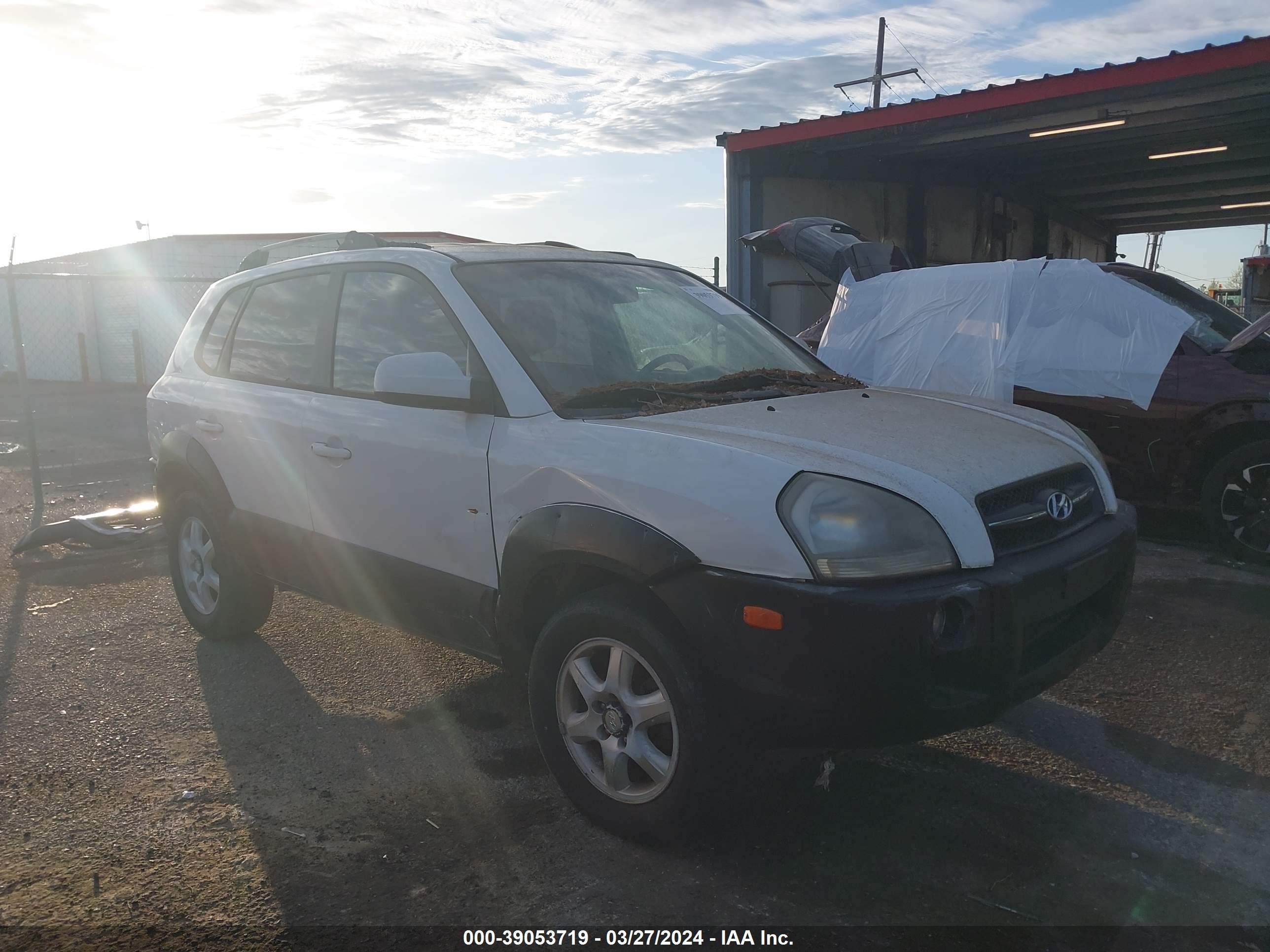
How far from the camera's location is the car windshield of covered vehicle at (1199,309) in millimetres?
6398

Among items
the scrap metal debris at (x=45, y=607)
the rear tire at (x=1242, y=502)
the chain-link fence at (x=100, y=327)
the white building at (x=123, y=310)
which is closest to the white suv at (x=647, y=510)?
the scrap metal debris at (x=45, y=607)

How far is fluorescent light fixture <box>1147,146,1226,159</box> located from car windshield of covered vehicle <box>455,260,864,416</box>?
13469mm

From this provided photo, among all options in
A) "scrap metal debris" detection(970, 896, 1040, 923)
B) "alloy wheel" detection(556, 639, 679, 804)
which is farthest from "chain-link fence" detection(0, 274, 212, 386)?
"scrap metal debris" detection(970, 896, 1040, 923)

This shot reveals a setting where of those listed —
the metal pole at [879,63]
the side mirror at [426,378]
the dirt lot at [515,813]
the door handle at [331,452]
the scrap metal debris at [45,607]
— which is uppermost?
the metal pole at [879,63]

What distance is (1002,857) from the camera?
2.91 m

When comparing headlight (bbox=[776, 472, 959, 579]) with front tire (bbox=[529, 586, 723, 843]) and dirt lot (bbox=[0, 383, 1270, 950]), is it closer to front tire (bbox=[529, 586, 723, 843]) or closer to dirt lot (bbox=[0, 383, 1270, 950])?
front tire (bbox=[529, 586, 723, 843])

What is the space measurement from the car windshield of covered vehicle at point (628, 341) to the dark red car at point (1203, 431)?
3.05m

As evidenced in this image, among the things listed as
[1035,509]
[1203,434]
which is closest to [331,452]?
[1035,509]

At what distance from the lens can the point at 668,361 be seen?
12.1ft

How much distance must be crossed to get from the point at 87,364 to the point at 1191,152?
21.7 m

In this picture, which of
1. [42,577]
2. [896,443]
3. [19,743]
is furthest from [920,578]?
[42,577]

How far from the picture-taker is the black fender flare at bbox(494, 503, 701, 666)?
272cm

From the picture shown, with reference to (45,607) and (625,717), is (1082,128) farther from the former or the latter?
(45,607)

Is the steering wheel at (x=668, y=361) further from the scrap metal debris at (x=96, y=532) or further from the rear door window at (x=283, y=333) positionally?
the scrap metal debris at (x=96, y=532)
